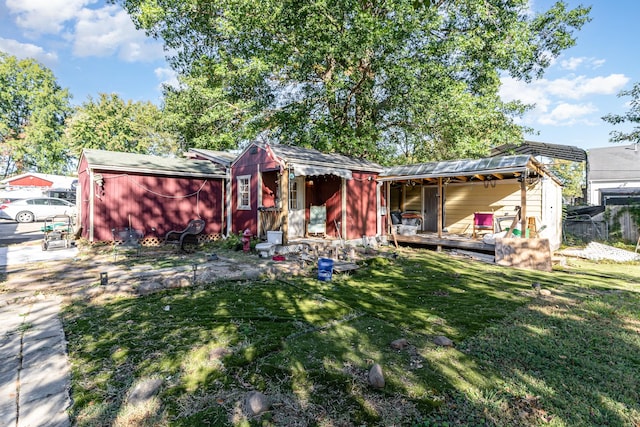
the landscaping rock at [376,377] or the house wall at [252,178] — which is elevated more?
the house wall at [252,178]

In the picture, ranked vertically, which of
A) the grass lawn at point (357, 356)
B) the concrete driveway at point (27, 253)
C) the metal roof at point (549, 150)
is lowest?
the grass lawn at point (357, 356)

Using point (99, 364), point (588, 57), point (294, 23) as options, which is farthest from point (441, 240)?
point (588, 57)

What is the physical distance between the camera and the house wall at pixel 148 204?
10.3 m

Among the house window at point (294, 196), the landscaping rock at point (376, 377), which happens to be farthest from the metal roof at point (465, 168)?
the landscaping rock at point (376, 377)

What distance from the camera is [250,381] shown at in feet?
9.23

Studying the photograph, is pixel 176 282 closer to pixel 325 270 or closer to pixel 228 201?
pixel 325 270

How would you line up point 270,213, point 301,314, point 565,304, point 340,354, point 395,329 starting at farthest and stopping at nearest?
point 270,213, point 565,304, point 301,314, point 395,329, point 340,354

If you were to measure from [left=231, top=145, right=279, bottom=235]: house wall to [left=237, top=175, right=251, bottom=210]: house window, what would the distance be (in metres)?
0.15

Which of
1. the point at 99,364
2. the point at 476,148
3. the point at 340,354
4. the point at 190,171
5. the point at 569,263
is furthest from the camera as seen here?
the point at 476,148

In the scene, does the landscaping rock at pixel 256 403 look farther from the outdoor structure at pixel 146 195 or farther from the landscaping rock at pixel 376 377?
the outdoor structure at pixel 146 195

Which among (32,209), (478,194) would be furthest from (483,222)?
(32,209)

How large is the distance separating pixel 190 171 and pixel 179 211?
5.02ft

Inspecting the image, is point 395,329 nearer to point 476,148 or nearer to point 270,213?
point 270,213

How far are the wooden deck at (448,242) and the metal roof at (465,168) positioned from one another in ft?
6.98
